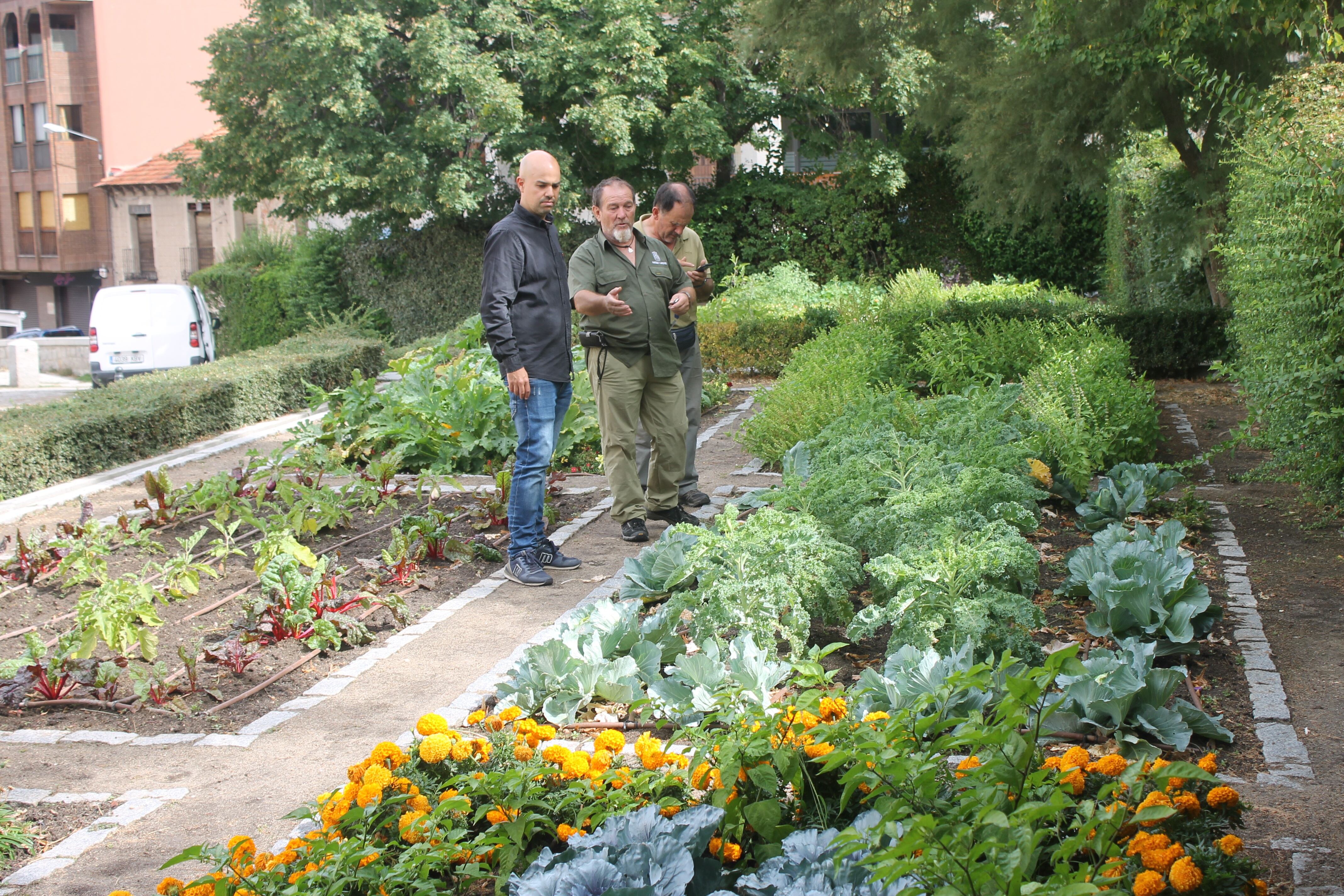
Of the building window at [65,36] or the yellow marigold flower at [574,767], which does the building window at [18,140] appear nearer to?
the building window at [65,36]

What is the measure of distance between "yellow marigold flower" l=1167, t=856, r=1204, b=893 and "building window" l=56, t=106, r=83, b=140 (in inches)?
1812

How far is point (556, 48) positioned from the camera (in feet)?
67.0

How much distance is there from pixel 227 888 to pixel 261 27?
21.2 metres

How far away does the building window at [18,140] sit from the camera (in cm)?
4159

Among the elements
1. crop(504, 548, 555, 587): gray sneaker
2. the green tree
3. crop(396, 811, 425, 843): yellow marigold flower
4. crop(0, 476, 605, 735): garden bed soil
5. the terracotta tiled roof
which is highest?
the terracotta tiled roof

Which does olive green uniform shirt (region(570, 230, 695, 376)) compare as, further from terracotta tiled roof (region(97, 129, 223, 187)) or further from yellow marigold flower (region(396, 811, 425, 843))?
terracotta tiled roof (region(97, 129, 223, 187))

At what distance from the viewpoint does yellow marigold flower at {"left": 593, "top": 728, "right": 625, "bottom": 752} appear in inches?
111

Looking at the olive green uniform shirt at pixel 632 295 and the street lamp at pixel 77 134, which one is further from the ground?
the street lamp at pixel 77 134

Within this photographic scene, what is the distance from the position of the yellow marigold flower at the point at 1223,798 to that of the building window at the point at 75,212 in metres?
45.9

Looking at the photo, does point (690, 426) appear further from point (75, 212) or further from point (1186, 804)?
point (75, 212)

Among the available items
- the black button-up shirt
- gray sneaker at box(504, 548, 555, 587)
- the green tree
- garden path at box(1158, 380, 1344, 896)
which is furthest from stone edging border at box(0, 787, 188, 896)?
the green tree

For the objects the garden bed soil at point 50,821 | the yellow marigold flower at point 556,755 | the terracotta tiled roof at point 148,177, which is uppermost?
the terracotta tiled roof at point 148,177

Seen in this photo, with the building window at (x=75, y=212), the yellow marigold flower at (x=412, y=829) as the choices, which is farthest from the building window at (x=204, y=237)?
the yellow marigold flower at (x=412, y=829)

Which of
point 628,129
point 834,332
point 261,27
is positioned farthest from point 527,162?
point 261,27
